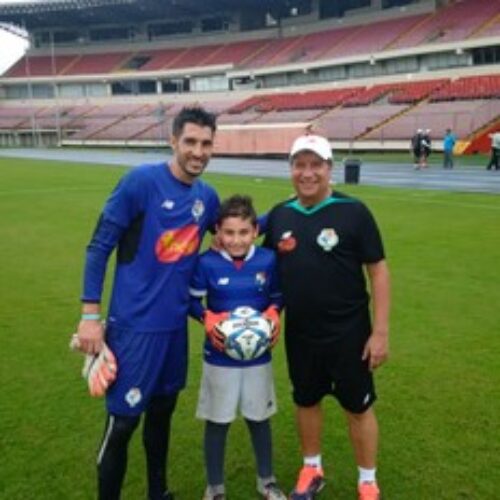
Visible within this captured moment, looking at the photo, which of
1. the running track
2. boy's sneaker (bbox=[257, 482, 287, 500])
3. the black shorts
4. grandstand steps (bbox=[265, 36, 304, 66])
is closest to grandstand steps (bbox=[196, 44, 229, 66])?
grandstand steps (bbox=[265, 36, 304, 66])

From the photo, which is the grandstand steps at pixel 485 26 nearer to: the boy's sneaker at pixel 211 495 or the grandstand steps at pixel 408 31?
the grandstand steps at pixel 408 31

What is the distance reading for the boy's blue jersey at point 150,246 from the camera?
10.5ft

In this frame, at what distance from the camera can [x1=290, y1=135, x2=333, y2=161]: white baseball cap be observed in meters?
3.40

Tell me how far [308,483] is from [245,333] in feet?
3.40

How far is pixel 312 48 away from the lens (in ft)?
186

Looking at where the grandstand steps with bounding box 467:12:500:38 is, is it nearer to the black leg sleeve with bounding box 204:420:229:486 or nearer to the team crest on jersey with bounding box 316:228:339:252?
the team crest on jersey with bounding box 316:228:339:252

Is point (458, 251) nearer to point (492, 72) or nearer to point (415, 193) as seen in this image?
point (415, 193)

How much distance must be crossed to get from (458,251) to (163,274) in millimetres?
7978

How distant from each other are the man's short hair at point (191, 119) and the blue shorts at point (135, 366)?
1.02 metres

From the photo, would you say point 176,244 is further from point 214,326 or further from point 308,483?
point 308,483

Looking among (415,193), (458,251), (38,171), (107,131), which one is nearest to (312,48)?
(107,131)

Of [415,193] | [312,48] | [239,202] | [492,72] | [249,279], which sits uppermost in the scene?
[312,48]

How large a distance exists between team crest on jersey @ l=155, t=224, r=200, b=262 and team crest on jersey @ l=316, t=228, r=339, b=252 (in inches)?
25.0

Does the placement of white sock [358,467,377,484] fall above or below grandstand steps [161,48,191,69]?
below
